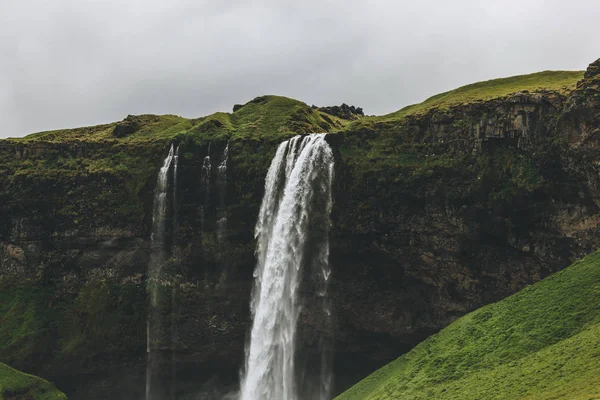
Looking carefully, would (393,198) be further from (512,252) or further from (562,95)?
(562,95)

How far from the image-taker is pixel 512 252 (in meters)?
35.7

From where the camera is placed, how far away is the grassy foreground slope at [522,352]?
20.0 metres

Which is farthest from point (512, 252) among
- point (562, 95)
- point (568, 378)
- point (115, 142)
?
point (115, 142)

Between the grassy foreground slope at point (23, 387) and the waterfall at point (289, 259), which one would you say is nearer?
the waterfall at point (289, 259)

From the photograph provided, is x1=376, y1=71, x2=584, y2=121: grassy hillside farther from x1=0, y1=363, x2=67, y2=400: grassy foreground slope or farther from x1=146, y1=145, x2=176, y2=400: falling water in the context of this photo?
x1=0, y1=363, x2=67, y2=400: grassy foreground slope

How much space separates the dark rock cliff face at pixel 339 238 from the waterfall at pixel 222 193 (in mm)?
319

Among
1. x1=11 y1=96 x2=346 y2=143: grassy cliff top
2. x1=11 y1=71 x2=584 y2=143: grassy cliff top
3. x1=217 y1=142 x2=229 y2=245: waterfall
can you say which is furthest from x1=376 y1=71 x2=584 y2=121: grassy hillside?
x1=217 y1=142 x2=229 y2=245: waterfall

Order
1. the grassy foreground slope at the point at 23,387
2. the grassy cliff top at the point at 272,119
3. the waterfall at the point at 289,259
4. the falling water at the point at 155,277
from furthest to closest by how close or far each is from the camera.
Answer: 1. the falling water at the point at 155,277
2. the grassy cliff top at the point at 272,119
3. the grassy foreground slope at the point at 23,387
4. the waterfall at the point at 289,259

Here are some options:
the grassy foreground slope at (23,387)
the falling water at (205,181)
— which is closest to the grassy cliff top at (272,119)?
the falling water at (205,181)

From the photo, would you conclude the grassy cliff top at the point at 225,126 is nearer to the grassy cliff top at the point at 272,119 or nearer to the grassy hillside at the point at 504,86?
the grassy cliff top at the point at 272,119

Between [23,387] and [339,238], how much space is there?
1144 inches

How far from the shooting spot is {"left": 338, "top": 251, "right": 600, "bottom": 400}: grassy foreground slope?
19953 mm

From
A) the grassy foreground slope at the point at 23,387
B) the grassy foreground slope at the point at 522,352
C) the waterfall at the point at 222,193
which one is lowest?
the grassy foreground slope at the point at 23,387

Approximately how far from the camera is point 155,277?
48.7 meters
